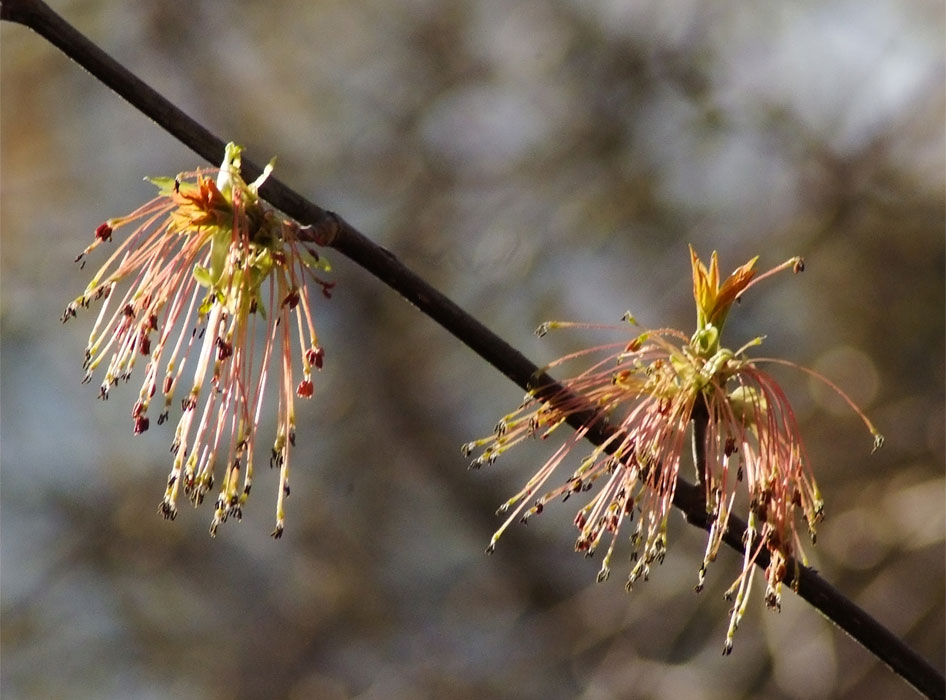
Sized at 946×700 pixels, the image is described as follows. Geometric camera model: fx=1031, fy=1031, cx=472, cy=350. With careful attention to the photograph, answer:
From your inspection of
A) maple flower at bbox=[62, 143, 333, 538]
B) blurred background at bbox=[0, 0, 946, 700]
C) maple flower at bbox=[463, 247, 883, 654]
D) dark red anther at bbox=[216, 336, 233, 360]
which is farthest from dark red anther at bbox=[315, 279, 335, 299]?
blurred background at bbox=[0, 0, 946, 700]

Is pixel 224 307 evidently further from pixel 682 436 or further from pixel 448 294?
pixel 448 294

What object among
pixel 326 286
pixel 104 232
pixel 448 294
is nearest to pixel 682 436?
pixel 326 286

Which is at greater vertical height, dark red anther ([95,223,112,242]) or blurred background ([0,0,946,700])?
blurred background ([0,0,946,700])

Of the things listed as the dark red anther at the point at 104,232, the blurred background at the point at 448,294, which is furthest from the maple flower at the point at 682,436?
the blurred background at the point at 448,294

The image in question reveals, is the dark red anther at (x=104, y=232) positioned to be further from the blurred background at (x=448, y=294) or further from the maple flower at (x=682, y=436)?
the blurred background at (x=448, y=294)

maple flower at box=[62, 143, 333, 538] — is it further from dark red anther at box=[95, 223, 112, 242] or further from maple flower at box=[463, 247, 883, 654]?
maple flower at box=[463, 247, 883, 654]
